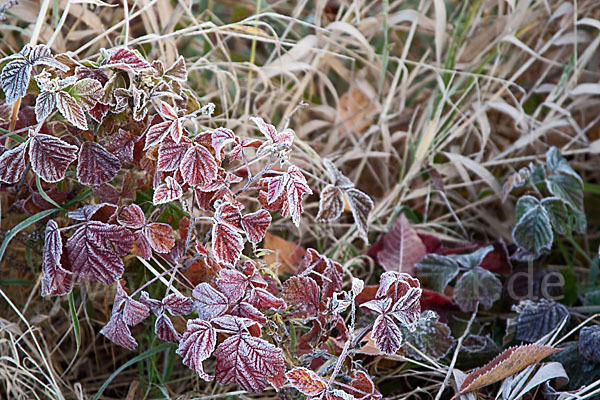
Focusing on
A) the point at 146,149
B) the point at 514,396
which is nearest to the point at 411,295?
the point at 514,396

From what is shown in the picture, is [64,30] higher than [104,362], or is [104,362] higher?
[64,30]

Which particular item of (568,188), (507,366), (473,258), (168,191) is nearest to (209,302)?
(168,191)

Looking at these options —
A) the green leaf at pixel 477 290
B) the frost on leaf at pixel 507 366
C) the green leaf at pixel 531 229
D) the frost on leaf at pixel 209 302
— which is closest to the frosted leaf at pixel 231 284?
the frost on leaf at pixel 209 302

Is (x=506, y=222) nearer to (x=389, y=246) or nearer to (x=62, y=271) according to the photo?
(x=389, y=246)

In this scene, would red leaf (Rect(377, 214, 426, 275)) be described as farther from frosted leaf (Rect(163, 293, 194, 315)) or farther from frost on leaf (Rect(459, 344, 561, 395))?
frosted leaf (Rect(163, 293, 194, 315))

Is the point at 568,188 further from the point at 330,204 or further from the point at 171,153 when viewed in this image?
the point at 171,153

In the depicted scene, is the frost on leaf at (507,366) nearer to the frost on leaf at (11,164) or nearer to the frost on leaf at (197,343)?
the frost on leaf at (197,343)
